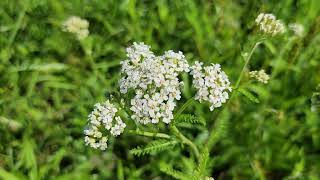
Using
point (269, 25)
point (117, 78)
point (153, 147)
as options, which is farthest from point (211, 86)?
point (117, 78)

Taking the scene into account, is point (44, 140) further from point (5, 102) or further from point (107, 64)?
point (107, 64)

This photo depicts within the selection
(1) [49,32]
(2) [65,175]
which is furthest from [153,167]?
(1) [49,32]

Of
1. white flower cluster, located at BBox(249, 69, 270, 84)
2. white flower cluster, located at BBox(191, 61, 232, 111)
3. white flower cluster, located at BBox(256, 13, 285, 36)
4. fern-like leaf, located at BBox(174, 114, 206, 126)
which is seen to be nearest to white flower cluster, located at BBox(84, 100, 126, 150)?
fern-like leaf, located at BBox(174, 114, 206, 126)

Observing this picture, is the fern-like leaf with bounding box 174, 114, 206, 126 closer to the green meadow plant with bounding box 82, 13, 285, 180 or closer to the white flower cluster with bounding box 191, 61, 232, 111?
the green meadow plant with bounding box 82, 13, 285, 180

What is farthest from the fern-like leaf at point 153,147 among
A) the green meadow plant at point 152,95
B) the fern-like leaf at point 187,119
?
the fern-like leaf at point 187,119

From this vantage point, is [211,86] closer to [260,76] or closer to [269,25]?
[260,76]

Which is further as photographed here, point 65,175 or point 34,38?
point 34,38

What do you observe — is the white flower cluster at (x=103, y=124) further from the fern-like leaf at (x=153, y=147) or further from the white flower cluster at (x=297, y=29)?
the white flower cluster at (x=297, y=29)

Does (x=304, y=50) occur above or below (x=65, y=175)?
above
